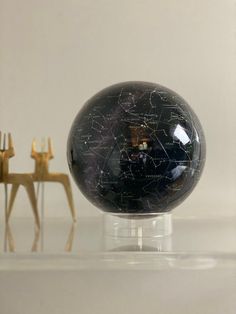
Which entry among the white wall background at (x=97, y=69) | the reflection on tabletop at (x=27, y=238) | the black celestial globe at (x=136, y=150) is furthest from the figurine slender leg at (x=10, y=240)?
the white wall background at (x=97, y=69)

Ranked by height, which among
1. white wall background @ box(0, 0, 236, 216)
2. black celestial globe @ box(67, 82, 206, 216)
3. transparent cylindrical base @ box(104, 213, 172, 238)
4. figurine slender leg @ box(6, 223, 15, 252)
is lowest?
figurine slender leg @ box(6, 223, 15, 252)

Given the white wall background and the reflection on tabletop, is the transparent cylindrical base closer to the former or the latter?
the reflection on tabletop

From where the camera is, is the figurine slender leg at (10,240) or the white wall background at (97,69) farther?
the white wall background at (97,69)

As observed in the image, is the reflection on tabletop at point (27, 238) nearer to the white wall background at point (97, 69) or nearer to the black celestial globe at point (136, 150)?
the black celestial globe at point (136, 150)

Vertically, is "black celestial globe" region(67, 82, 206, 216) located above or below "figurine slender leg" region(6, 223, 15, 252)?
above

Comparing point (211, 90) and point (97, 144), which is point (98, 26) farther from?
point (97, 144)

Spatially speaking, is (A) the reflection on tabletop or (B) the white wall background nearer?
(A) the reflection on tabletop

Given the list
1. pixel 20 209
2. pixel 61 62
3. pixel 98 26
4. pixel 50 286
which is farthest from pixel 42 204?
pixel 98 26

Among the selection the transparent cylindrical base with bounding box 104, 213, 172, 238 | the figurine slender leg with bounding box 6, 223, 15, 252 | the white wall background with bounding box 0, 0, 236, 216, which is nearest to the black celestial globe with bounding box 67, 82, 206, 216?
the transparent cylindrical base with bounding box 104, 213, 172, 238
